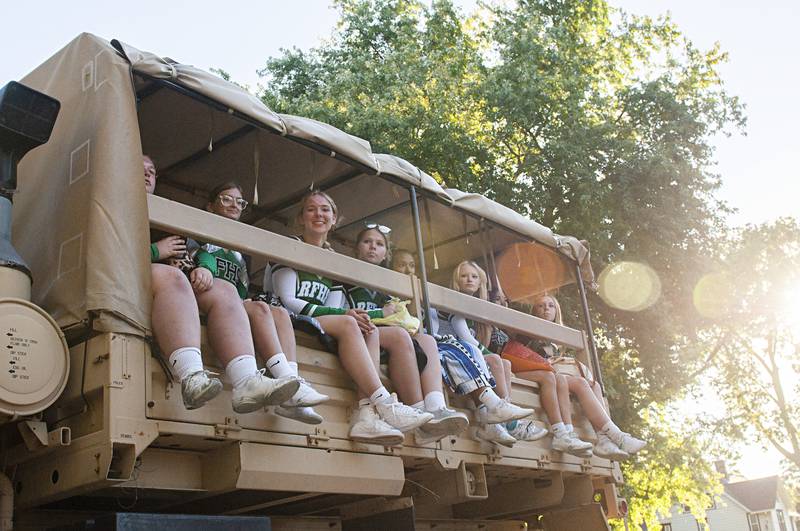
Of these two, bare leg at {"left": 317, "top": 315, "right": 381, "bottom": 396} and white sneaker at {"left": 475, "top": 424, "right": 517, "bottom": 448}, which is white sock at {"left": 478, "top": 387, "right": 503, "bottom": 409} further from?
bare leg at {"left": 317, "top": 315, "right": 381, "bottom": 396}

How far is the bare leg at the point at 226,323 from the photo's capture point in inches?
168

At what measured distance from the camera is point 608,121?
51.9 ft

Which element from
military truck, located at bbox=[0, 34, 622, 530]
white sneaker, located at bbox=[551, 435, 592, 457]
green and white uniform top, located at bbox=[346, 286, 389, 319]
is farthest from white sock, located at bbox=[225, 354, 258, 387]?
white sneaker, located at bbox=[551, 435, 592, 457]

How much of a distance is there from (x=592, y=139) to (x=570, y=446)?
9275 millimetres

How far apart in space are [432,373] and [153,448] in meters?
1.82

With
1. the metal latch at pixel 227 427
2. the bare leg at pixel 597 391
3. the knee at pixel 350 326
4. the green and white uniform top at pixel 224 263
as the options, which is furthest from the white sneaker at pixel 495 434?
the metal latch at pixel 227 427

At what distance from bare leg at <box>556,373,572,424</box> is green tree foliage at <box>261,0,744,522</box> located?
24.7ft

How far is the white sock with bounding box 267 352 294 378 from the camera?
173 inches

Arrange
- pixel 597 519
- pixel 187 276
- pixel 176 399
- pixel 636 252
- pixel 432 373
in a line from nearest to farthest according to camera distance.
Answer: pixel 176 399 → pixel 187 276 → pixel 432 373 → pixel 597 519 → pixel 636 252

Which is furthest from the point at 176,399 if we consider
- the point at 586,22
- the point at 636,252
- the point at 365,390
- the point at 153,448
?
the point at 586,22

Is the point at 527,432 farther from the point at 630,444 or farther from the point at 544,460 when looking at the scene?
the point at 630,444

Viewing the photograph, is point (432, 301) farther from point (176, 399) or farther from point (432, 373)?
point (176, 399)

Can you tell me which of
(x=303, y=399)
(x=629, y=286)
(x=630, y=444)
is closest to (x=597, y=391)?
(x=630, y=444)

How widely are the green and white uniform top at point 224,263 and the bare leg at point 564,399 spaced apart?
286 centimetres
